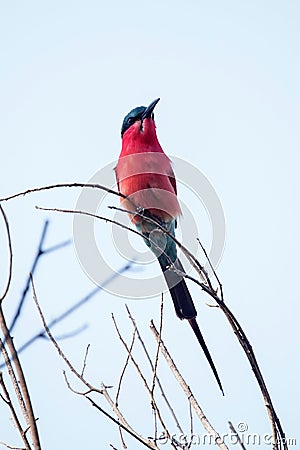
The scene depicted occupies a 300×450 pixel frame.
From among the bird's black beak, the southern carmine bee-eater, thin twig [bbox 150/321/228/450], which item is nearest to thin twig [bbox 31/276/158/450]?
thin twig [bbox 150/321/228/450]

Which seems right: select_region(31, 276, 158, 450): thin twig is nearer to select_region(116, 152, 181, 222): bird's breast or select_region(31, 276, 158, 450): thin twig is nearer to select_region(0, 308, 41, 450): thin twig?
select_region(0, 308, 41, 450): thin twig

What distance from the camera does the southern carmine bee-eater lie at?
10.7 feet

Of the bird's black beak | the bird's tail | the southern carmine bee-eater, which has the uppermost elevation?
the bird's black beak

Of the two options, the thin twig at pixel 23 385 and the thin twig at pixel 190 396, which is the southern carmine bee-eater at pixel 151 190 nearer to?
the thin twig at pixel 190 396

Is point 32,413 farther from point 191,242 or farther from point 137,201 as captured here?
point 137,201

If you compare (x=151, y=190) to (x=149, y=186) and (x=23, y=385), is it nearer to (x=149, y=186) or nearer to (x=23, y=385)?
(x=149, y=186)

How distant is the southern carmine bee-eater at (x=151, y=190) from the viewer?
3.26m

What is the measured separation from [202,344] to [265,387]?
30.3 inches

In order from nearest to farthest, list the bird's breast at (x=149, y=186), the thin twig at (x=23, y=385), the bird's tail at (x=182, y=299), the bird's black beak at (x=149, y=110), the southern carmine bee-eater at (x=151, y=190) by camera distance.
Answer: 1. the thin twig at (x=23, y=385)
2. the bird's tail at (x=182, y=299)
3. the southern carmine bee-eater at (x=151, y=190)
4. the bird's breast at (x=149, y=186)
5. the bird's black beak at (x=149, y=110)

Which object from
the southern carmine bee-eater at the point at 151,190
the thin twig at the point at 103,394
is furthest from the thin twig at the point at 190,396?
the southern carmine bee-eater at the point at 151,190

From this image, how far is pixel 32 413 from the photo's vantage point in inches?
51.1

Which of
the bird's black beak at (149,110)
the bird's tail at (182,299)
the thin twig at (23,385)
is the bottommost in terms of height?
the thin twig at (23,385)

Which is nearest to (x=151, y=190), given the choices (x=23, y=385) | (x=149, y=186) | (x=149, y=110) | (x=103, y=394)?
(x=149, y=186)

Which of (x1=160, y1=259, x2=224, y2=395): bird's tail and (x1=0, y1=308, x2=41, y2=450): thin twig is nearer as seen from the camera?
(x1=0, y1=308, x2=41, y2=450): thin twig
